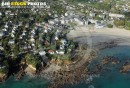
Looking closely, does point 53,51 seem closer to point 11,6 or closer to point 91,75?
point 91,75

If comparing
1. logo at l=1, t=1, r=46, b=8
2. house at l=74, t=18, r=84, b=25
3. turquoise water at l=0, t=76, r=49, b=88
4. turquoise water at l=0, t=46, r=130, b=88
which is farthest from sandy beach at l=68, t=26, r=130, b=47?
logo at l=1, t=1, r=46, b=8

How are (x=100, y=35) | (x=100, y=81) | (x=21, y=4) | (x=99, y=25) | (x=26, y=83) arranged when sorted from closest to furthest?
1. (x=26, y=83)
2. (x=100, y=81)
3. (x=100, y=35)
4. (x=99, y=25)
5. (x=21, y=4)

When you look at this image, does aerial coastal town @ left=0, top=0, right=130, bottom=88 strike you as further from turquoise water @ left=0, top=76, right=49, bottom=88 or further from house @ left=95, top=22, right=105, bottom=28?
turquoise water @ left=0, top=76, right=49, bottom=88

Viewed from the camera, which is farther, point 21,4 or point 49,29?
point 21,4

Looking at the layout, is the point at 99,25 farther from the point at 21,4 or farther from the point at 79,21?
the point at 21,4

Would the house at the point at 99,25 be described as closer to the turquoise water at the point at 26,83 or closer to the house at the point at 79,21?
the house at the point at 79,21

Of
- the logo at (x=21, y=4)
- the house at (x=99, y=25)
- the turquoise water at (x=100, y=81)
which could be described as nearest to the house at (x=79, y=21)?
the house at (x=99, y=25)

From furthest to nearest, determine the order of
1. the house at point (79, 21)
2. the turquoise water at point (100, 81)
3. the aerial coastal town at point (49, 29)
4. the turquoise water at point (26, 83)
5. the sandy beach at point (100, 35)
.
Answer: the house at point (79, 21)
the sandy beach at point (100, 35)
the aerial coastal town at point (49, 29)
the turquoise water at point (100, 81)
the turquoise water at point (26, 83)

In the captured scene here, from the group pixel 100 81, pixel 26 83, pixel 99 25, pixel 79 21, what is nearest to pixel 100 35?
pixel 99 25

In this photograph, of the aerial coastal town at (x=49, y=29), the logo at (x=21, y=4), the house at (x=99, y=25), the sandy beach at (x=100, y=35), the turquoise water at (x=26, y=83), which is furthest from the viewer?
the logo at (x=21, y=4)
